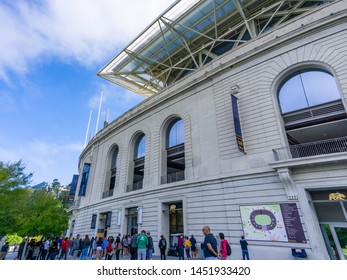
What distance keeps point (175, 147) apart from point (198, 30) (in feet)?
52.5

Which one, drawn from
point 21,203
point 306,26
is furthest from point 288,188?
point 21,203

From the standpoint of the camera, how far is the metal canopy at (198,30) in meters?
21.9

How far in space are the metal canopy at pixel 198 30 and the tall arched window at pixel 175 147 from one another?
9.80m

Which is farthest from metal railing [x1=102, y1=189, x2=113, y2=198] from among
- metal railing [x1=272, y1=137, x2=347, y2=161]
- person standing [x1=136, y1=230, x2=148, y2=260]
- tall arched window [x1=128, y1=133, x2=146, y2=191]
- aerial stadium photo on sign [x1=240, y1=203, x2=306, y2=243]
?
metal railing [x1=272, y1=137, x2=347, y2=161]

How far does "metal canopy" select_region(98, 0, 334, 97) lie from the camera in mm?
21891

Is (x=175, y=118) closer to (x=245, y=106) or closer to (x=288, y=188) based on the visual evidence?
(x=245, y=106)

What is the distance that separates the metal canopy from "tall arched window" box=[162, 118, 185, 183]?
9798 millimetres

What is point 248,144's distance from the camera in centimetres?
1391

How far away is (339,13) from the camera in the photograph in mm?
12914

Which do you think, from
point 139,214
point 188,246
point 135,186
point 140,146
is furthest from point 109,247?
point 140,146

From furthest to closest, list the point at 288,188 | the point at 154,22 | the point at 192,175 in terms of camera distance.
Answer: the point at 154,22, the point at 192,175, the point at 288,188

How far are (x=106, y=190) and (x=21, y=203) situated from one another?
390 inches

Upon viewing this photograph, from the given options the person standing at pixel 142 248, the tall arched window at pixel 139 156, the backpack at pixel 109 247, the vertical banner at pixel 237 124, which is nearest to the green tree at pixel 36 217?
the tall arched window at pixel 139 156

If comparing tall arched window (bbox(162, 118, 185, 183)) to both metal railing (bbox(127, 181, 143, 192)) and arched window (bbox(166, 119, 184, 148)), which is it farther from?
metal railing (bbox(127, 181, 143, 192))
